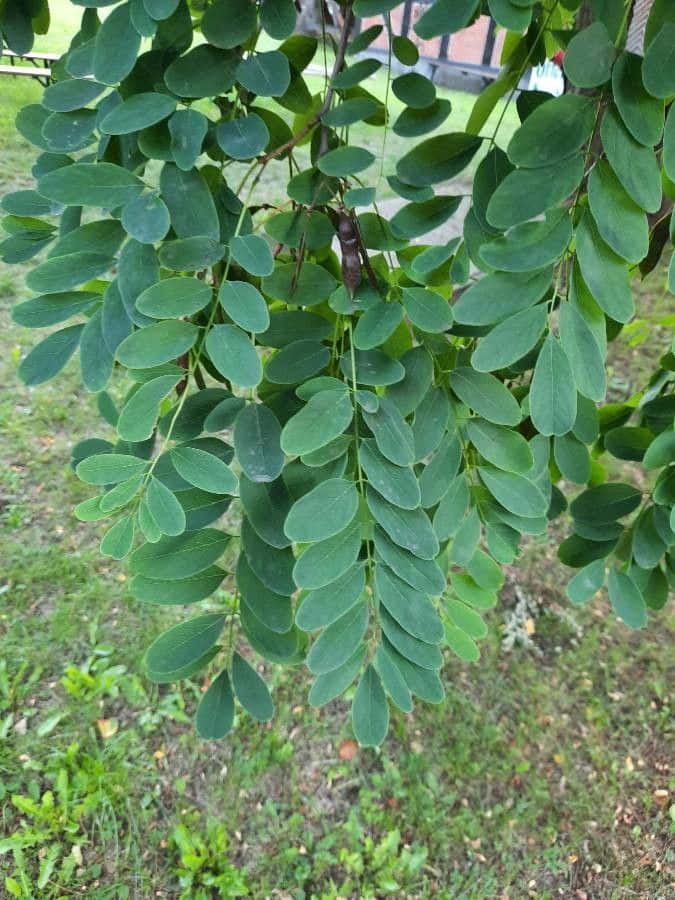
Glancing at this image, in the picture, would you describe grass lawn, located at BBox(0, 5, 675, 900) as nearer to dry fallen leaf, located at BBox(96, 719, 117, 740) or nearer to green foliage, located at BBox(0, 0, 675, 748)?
dry fallen leaf, located at BBox(96, 719, 117, 740)

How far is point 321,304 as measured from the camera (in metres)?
0.71

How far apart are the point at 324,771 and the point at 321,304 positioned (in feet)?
4.01

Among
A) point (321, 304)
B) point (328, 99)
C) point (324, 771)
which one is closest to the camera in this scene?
point (328, 99)

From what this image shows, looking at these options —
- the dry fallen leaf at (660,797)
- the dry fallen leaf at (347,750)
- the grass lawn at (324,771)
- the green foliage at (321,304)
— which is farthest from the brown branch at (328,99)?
the dry fallen leaf at (660,797)

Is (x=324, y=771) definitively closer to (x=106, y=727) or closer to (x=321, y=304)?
(x=106, y=727)

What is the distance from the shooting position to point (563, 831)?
4.98 feet

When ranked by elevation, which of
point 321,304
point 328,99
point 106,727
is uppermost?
point 328,99

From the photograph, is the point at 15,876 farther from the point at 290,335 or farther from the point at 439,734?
the point at 290,335

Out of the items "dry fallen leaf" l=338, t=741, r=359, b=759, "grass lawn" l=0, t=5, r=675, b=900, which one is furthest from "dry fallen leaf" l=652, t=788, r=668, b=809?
"dry fallen leaf" l=338, t=741, r=359, b=759

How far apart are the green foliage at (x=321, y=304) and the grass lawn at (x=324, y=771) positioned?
0.68 metres

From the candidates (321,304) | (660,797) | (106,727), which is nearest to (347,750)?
(106,727)

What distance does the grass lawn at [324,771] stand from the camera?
1.40 metres

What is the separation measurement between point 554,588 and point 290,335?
63.7 inches

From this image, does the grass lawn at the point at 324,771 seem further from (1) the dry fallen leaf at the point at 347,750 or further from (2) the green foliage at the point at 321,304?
(2) the green foliage at the point at 321,304
